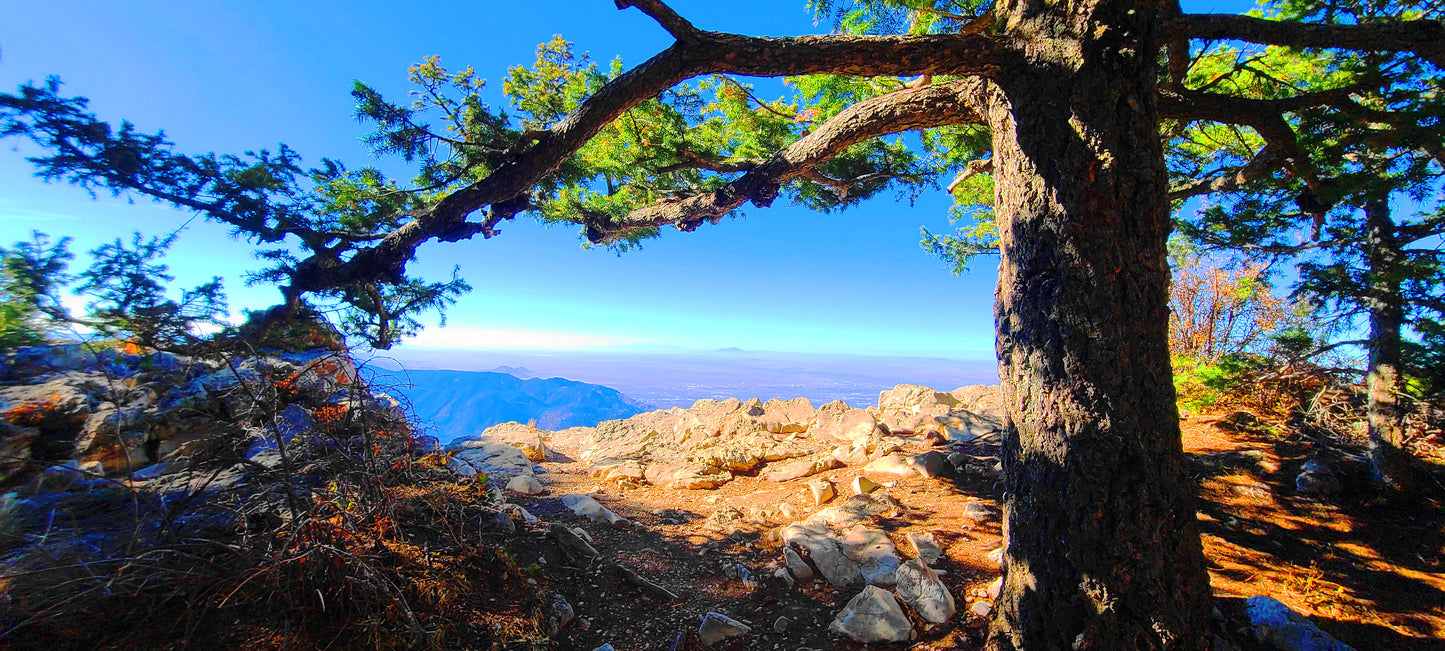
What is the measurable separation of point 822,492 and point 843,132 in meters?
3.42

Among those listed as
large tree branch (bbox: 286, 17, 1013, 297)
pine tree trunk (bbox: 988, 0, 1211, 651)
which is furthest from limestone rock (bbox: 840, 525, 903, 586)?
large tree branch (bbox: 286, 17, 1013, 297)

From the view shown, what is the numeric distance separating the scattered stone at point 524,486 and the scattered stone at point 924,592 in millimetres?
4117

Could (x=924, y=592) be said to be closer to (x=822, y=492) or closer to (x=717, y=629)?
(x=717, y=629)

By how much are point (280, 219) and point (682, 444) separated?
592 centimetres

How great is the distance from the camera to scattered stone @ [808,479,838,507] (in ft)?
15.0

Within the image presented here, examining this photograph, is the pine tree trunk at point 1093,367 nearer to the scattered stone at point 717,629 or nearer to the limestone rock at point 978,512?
the scattered stone at point 717,629

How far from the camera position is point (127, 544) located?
1.99m

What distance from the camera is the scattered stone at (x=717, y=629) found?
266 cm

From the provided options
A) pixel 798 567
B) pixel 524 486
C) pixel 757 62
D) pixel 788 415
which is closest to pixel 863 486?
pixel 798 567

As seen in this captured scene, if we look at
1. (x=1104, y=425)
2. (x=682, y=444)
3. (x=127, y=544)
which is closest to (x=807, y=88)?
(x=1104, y=425)

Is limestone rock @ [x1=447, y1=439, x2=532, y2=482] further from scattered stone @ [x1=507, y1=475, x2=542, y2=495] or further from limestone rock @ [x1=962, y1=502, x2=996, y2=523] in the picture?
limestone rock @ [x1=962, y1=502, x2=996, y2=523]

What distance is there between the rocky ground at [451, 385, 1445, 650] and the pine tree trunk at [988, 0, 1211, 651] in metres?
0.52

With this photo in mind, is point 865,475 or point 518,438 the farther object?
point 518,438

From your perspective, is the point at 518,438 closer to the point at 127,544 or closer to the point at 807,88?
the point at 127,544
